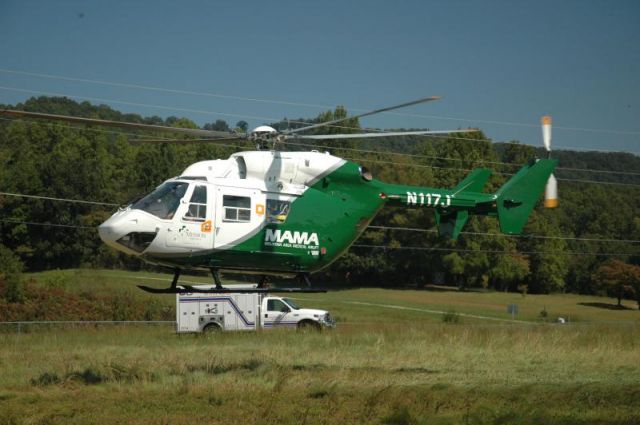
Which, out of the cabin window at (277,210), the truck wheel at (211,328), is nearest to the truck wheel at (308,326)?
the truck wheel at (211,328)

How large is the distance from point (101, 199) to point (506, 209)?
160 feet

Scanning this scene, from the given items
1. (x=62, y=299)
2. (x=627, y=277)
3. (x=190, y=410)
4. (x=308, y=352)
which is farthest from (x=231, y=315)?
(x=627, y=277)

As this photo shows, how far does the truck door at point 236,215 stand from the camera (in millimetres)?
15984

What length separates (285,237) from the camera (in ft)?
54.6

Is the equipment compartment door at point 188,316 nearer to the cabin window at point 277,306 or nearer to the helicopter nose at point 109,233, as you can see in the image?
the cabin window at point 277,306

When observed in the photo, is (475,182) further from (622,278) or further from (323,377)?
(622,278)

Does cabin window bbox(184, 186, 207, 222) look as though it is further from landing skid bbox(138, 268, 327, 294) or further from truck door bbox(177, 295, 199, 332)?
truck door bbox(177, 295, 199, 332)

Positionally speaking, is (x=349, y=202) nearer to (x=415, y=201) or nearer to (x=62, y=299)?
(x=415, y=201)

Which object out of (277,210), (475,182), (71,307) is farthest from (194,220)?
(71,307)

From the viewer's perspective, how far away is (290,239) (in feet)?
54.9

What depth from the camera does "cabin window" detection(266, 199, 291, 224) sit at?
54.2ft

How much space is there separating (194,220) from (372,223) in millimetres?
51980

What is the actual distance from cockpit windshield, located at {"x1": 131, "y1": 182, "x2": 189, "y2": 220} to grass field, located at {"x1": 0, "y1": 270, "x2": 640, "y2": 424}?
138 inches

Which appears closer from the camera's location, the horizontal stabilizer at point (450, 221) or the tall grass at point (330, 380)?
the tall grass at point (330, 380)
